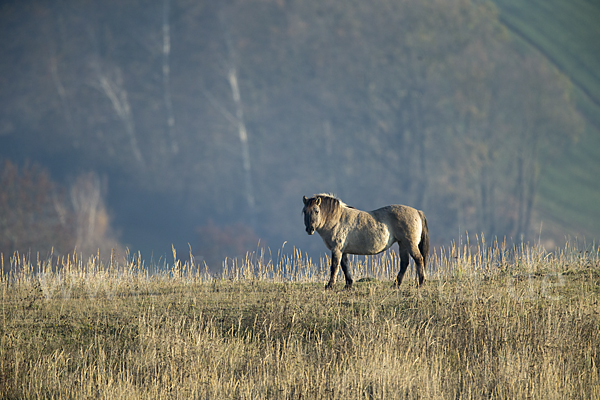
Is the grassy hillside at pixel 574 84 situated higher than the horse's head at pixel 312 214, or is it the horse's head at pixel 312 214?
the grassy hillside at pixel 574 84

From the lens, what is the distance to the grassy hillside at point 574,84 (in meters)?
78.7

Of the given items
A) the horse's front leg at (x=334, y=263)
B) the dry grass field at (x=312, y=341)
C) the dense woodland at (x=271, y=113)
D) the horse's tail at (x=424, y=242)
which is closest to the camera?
the dry grass field at (x=312, y=341)

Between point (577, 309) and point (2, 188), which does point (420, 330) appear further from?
point (2, 188)

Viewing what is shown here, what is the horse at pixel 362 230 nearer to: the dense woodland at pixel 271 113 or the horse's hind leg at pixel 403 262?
the horse's hind leg at pixel 403 262

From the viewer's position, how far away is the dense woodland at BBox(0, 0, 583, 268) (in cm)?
7538

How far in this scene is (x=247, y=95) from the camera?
327 feet

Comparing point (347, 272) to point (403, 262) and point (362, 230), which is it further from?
point (403, 262)

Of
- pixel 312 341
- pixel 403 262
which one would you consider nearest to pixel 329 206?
pixel 403 262

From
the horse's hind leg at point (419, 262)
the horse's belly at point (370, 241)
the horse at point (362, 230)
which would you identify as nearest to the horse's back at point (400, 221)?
the horse at point (362, 230)

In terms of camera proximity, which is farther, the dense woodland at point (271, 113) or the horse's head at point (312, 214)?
the dense woodland at point (271, 113)

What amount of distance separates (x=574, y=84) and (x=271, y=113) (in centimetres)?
4883

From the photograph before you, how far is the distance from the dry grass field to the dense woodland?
5344 centimetres

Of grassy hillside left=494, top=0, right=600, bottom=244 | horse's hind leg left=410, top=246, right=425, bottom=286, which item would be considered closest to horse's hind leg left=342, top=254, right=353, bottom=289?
horse's hind leg left=410, top=246, right=425, bottom=286

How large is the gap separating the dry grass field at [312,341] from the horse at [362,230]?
70cm
